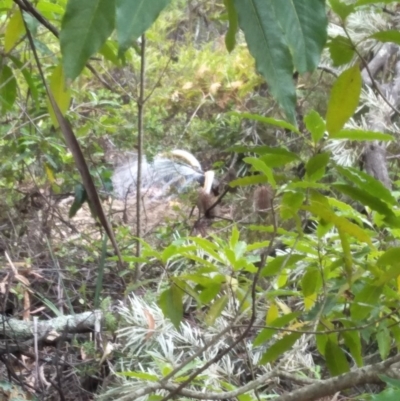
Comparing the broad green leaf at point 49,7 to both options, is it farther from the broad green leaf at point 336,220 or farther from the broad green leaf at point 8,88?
the broad green leaf at point 336,220

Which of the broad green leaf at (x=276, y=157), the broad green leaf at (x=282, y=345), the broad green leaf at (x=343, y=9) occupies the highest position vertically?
the broad green leaf at (x=343, y=9)

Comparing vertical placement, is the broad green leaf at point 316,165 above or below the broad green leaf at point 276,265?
above

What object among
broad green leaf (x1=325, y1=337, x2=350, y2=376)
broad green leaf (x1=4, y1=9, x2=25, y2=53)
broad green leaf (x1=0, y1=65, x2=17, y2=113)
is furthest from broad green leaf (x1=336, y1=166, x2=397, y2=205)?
broad green leaf (x1=0, y1=65, x2=17, y2=113)

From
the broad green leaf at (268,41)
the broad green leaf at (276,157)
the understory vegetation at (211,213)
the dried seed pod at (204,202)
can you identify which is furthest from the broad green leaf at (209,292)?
the dried seed pod at (204,202)

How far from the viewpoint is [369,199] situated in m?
Result: 0.64

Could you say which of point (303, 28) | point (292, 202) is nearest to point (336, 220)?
point (292, 202)

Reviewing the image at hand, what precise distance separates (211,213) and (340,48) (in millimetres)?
1054

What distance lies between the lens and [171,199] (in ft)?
7.39

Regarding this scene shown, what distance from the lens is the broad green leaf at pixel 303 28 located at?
0.41m

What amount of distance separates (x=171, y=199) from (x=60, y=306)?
818 millimetres

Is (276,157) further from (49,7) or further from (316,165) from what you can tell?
(49,7)

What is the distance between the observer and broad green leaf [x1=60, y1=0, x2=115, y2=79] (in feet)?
Result: 1.30

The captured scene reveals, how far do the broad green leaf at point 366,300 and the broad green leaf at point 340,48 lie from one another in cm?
30

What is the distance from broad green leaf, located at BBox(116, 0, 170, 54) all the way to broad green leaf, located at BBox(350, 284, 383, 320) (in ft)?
1.62
